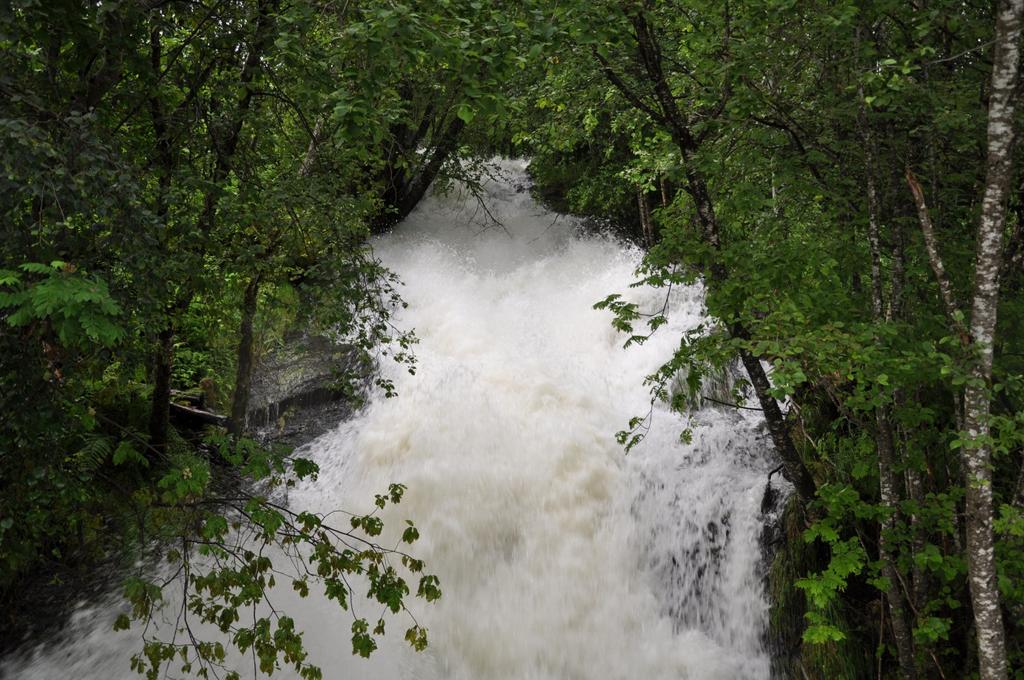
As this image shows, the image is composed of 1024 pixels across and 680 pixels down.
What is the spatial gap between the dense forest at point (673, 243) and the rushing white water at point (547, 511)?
544 millimetres

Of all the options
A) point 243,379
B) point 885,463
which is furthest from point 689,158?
point 243,379

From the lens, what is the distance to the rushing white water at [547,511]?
622cm

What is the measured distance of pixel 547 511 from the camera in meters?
7.56

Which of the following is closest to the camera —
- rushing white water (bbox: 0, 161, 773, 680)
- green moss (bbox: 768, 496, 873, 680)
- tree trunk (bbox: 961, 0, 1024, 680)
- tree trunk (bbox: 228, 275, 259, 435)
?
tree trunk (bbox: 961, 0, 1024, 680)

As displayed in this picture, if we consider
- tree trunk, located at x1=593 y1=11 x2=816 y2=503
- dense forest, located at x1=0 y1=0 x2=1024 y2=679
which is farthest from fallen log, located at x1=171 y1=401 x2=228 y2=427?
tree trunk, located at x1=593 y1=11 x2=816 y2=503

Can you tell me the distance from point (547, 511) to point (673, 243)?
3824 millimetres

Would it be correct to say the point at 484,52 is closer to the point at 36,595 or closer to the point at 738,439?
the point at 738,439

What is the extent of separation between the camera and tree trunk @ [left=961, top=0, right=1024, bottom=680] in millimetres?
3176

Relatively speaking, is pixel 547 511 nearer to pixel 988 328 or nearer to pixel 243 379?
Result: pixel 243 379

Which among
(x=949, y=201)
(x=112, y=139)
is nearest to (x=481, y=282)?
(x=949, y=201)

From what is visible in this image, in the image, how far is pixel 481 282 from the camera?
12047mm

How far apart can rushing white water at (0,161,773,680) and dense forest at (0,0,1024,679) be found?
0.54m

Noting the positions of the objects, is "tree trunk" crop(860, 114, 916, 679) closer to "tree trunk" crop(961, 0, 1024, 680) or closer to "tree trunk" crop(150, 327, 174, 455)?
"tree trunk" crop(961, 0, 1024, 680)

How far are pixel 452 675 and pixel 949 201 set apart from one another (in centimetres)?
547
